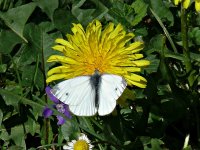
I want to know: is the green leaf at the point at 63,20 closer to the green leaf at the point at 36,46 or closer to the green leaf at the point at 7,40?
the green leaf at the point at 36,46

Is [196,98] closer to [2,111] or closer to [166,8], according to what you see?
[166,8]

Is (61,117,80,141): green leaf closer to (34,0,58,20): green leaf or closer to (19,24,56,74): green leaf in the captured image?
(19,24,56,74): green leaf

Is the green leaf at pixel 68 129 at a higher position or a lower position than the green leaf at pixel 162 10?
lower

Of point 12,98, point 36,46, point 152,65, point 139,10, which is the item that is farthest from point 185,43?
point 12,98

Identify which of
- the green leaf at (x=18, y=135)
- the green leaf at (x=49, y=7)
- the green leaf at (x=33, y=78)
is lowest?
the green leaf at (x=18, y=135)

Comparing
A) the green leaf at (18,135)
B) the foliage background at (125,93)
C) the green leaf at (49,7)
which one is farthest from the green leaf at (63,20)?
the green leaf at (18,135)

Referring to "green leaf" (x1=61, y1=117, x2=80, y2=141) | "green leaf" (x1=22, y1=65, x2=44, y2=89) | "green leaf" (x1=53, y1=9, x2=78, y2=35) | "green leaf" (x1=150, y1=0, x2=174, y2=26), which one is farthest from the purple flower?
"green leaf" (x1=150, y1=0, x2=174, y2=26)
